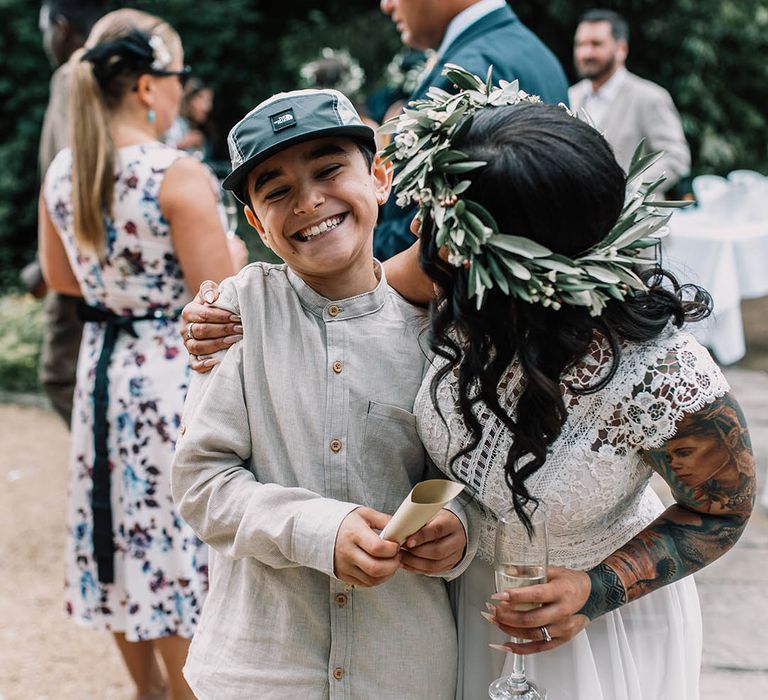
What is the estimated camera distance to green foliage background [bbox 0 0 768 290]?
1139cm

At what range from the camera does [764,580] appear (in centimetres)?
452

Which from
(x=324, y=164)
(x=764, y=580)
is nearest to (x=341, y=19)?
(x=764, y=580)

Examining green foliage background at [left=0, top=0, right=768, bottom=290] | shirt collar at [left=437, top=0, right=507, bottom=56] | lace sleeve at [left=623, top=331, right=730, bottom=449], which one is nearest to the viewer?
lace sleeve at [left=623, top=331, right=730, bottom=449]

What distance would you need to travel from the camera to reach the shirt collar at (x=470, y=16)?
11.0 ft

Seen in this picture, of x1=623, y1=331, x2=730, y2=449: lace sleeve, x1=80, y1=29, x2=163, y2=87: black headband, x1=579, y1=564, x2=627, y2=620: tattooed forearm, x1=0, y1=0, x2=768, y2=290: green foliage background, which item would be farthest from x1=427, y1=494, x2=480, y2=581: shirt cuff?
x1=0, y1=0, x2=768, y2=290: green foliage background

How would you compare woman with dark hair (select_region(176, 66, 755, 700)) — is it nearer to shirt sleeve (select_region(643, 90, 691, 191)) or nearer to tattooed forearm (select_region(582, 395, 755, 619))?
tattooed forearm (select_region(582, 395, 755, 619))

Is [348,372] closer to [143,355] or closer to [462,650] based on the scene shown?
[462,650]

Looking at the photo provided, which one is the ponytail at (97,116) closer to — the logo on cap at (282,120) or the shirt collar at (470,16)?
the shirt collar at (470,16)

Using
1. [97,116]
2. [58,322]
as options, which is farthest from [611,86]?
[97,116]

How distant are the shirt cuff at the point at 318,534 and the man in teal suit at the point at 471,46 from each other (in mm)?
1500

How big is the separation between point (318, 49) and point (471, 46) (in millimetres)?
9011

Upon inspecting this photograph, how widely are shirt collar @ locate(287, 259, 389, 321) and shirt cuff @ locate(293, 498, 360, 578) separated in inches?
15.8

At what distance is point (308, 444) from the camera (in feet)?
5.98

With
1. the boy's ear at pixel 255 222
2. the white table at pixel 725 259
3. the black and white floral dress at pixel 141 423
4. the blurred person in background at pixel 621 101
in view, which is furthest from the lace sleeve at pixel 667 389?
the white table at pixel 725 259
